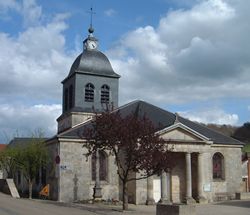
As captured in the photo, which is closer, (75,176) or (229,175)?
(75,176)

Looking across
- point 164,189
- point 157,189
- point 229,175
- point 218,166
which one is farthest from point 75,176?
point 229,175

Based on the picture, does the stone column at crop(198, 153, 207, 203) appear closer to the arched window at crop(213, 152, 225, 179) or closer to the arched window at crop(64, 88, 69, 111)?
the arched window at crop(213, 152, 225, 179)

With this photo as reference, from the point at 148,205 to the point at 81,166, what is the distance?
5.24 metres

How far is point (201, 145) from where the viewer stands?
32.4 meters

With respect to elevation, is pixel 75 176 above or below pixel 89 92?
below

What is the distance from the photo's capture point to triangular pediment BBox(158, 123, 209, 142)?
30969 mm

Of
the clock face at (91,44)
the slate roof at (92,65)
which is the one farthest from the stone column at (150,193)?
the clock face at (91,44)

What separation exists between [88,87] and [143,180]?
11.6m

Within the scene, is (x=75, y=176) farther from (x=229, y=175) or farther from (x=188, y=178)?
(x=229, y=175)

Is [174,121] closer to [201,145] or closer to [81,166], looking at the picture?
[201,145]

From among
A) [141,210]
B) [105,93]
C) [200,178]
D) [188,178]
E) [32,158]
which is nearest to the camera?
[141,210]

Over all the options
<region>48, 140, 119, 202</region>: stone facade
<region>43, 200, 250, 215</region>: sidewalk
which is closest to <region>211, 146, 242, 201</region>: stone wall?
<region>43, 200, 250, 215</region>: sidewalk

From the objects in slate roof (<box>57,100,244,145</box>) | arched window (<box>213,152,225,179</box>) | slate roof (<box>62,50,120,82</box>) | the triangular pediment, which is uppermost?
slate roof (<box>62,50,120,82</box>)

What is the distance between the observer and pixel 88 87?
38.9 meters
